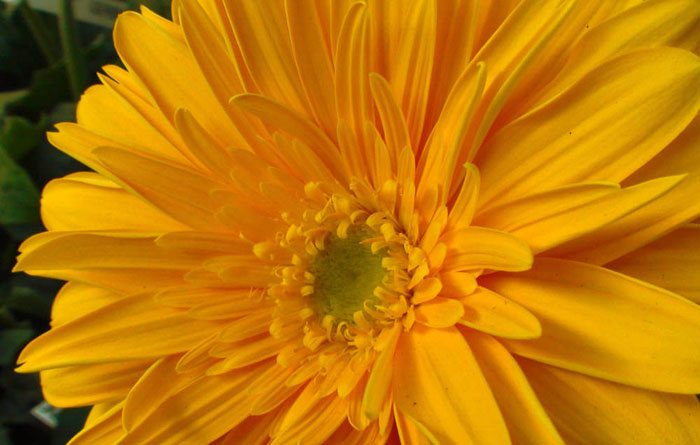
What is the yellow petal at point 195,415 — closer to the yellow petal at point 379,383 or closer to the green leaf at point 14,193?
the yellow petal at point 379,383

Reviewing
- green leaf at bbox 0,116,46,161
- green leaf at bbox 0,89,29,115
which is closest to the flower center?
green leaf at bbox 0,116,46,161

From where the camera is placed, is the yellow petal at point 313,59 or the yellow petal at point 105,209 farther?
the yellow petal at point 105,209

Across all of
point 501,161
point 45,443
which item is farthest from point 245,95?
point 45,443

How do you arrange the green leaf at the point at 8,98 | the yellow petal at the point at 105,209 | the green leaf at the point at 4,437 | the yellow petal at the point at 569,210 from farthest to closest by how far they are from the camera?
the green leaf at the point at 8,98, the green leaf at the point at 4,437, the yellow petal at the point at 105,209, the yellow petal at the point at 569,210

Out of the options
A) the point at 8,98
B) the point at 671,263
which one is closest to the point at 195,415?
the point at 671,263

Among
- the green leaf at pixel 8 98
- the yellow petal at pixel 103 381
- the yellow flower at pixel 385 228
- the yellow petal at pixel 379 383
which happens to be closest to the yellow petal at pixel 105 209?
the yellow flower at pixel 385 228

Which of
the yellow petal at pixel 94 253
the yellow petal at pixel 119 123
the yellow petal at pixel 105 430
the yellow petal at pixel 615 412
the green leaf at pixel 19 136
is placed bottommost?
the yellow petal at pixel 615 412

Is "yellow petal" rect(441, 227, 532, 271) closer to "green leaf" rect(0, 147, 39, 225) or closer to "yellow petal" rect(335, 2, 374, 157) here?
"yellow petal" rect(335, 2, 374, 157)

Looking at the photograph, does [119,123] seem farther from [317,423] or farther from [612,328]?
[612,328]
